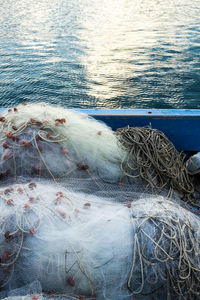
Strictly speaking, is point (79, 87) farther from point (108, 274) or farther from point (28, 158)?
point (108, 274)

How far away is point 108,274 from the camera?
6.34 ft

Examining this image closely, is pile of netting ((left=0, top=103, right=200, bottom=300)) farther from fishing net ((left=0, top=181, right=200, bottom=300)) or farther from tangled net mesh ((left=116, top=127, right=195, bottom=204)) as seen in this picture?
tangled net mesh ((left=116, top=127, right=195, bottom=204))

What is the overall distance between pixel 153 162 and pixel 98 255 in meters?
1.67

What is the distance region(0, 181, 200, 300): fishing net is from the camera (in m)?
1.92

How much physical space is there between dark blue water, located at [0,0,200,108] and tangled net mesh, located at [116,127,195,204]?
16.7ft

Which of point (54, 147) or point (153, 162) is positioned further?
point (153, 162)

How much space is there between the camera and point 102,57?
1184cm

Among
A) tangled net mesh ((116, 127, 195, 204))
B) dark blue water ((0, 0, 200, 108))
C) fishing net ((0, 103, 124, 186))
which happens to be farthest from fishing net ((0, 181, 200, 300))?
dark blue water ((0, 0, 200, 108))

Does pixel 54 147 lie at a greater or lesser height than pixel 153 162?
greater

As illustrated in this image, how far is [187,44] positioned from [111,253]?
1296cm

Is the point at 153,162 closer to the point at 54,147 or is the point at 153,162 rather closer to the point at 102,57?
the point at 54,147

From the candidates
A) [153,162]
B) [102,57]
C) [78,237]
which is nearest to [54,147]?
[78,237]

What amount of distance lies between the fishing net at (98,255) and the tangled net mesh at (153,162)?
1148mm

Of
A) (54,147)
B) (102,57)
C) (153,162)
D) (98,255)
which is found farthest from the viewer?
(102,57)
